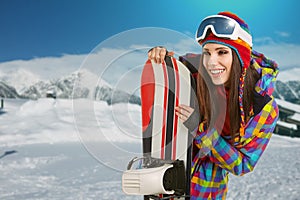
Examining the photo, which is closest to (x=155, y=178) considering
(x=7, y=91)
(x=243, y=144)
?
(x=243, y=144)

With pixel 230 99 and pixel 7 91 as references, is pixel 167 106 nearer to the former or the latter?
pixel 230 99

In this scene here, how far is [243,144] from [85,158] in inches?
178

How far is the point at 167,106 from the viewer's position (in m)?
1.27

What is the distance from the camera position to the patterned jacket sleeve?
1.27m

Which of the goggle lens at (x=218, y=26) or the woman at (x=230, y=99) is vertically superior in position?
the goggle lens at (x=218, y=26)

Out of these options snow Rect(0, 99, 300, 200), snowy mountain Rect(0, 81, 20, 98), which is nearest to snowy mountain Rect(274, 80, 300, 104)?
snow Rect(0, 99, 300, 200)

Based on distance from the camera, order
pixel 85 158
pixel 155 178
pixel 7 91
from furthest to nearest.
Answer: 1. pixel 7 91
2. pixel 85 158
3. pixel 155 178

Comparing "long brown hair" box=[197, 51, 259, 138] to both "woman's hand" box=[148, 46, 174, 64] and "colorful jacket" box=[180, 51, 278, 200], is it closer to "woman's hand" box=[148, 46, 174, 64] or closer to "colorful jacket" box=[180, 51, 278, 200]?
"colorful jacket" box=[180, 51, 278, 200]

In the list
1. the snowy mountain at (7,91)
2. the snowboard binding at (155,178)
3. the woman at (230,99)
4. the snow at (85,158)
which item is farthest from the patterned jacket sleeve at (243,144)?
the snowy mountain at (7,91)

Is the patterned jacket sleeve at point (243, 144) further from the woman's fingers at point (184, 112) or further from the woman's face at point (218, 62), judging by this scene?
the woman's face at point (218, 62)

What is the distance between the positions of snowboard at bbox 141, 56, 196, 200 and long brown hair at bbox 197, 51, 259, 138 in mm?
62

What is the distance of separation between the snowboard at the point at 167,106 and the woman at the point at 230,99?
3 centimetres

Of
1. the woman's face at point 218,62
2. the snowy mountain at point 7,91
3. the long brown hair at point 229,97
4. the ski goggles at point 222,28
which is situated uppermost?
the snowy mountain at point 7,91

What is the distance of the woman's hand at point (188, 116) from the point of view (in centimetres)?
124
